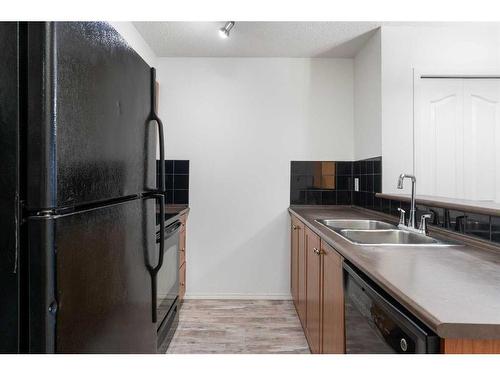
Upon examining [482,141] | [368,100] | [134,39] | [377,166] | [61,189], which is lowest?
[61,189]

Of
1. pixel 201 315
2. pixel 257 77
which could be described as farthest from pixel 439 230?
pixel 257 77

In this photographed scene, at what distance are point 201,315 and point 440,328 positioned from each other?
2.48m

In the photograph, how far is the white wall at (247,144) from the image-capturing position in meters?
3.33

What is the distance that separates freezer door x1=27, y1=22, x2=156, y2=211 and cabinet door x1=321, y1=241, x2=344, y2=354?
956 mm

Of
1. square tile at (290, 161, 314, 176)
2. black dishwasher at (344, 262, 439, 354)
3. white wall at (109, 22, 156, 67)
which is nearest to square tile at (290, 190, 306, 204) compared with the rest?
square tile at (290, 161, 314, 176)

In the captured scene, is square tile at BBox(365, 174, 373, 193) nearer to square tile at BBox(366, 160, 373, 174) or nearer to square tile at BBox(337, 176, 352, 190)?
square tile at BBox(366, 160, 373, 174)

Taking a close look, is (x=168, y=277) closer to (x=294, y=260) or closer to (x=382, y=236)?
(x=294, y=260)

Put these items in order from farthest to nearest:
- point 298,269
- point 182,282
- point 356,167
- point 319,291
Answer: point 356,167, point 182,282, point 298,269, point 319,291

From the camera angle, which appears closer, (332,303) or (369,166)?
(332,303)

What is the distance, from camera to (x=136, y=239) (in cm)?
116

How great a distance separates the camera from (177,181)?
11.0 ft

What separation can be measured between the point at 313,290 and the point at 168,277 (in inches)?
37.6

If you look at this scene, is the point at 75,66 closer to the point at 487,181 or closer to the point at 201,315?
the point at 201,315

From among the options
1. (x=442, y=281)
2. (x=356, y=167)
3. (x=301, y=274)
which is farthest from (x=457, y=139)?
(x=442, y=281)
